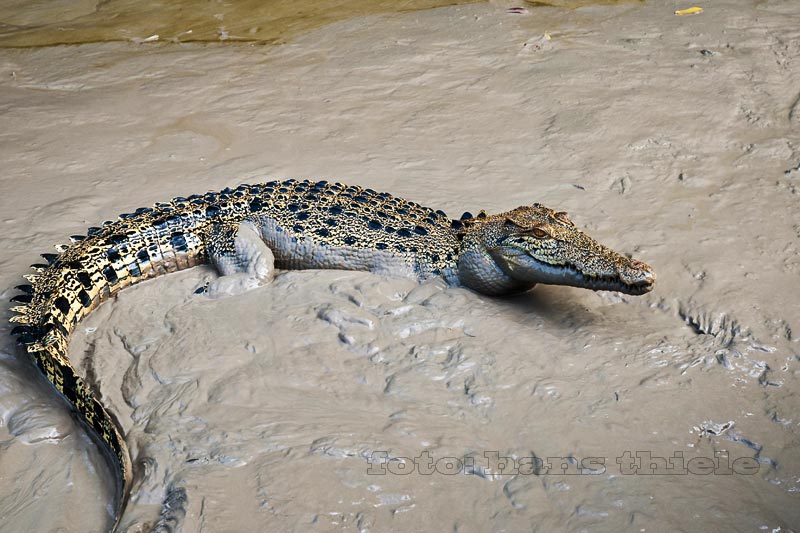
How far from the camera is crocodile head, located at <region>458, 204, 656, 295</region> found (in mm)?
3988

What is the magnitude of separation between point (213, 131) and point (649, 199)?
374cm

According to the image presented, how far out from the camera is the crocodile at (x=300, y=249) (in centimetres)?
417

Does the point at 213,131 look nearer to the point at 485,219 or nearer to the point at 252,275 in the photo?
the point at 252,275

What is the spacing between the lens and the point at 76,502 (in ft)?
11.0

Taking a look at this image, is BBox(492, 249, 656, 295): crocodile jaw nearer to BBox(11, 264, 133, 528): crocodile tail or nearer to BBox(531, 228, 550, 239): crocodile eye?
BBox(531, 228, 550, 239): crocodile eye

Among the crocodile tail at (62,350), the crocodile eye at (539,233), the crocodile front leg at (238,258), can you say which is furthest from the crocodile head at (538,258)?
the crocodile tail at (62,350)

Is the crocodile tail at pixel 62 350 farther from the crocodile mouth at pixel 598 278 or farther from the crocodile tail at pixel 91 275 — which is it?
the crocodile mouth at pixel 598 278

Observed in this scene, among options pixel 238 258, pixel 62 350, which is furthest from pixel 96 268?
pixel 238 258

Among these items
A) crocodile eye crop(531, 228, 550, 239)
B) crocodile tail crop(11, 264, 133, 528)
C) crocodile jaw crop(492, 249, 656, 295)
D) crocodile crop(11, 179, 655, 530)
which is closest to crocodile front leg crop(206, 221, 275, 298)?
crocodile crop(11, 179, 655, 530)

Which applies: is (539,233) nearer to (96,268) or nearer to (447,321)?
(447,321)

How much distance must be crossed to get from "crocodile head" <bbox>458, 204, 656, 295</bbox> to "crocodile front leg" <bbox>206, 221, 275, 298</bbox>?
1.23m

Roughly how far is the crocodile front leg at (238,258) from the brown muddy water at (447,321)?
122mm

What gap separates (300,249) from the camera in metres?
4.77

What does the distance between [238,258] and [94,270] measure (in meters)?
0.86
